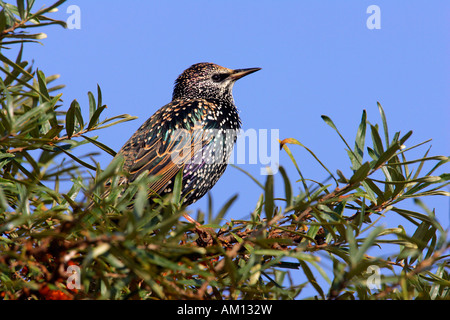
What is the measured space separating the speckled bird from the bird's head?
53 centimetres

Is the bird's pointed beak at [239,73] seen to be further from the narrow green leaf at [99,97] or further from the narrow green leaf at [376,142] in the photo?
the narrow green leaf at [376,142]

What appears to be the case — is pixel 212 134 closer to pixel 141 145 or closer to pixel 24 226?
pixel 141 145

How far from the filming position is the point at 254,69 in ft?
18.3

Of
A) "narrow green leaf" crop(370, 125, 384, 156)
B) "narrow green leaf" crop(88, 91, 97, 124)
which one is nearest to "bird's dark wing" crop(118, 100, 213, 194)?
"narrow green leaf" crop(88, 91, 97, 124)

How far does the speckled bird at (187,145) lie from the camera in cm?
429

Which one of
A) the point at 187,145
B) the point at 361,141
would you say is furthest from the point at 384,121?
the point at 187,145

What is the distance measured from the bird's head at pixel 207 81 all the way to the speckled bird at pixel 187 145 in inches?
20.7

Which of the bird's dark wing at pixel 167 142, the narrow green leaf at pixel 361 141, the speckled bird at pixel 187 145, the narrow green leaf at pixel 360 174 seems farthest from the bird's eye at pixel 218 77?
the narrow green leaf at pixel 360 174

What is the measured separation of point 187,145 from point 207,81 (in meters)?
1.60

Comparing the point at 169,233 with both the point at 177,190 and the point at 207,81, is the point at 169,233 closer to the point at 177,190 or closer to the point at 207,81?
the point at 177,190

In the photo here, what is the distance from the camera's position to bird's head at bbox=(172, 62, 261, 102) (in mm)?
5770

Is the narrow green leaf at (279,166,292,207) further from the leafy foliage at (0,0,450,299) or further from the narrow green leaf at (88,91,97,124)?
the narrow green leaf at (88,91,97,124)
